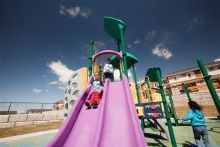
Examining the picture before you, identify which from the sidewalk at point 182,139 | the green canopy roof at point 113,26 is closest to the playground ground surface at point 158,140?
the sidewalk at point 182,139

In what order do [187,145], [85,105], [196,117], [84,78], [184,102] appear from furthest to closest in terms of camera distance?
1. [184,102]
2. [84,78]
3. [85,105]
4. [187,145]
5. [196,117]

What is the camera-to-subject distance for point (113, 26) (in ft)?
27.5

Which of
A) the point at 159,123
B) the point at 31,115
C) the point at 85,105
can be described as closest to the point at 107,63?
Answer: the point at 85,105

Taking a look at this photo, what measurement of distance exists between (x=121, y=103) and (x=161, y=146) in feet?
6.72

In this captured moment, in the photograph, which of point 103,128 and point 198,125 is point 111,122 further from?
point 198,125

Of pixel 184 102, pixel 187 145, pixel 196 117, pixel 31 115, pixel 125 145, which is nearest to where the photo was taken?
pixel 125 145

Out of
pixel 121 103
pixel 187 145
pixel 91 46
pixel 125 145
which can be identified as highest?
pixel 91 46

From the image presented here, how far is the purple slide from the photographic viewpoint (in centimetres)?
291

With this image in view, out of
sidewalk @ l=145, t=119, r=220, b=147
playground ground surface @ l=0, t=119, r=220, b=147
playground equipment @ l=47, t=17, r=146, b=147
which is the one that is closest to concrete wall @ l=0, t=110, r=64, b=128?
Result: playground ground surface @ l=0, t=119, r=220, b=147

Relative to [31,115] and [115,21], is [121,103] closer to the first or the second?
[115,21]

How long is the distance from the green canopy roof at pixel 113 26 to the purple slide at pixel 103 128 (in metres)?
5.27

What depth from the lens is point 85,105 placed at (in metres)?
4.82

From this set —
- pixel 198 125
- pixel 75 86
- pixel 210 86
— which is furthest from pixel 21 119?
pixel 210 86

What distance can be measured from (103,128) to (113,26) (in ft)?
22.7
